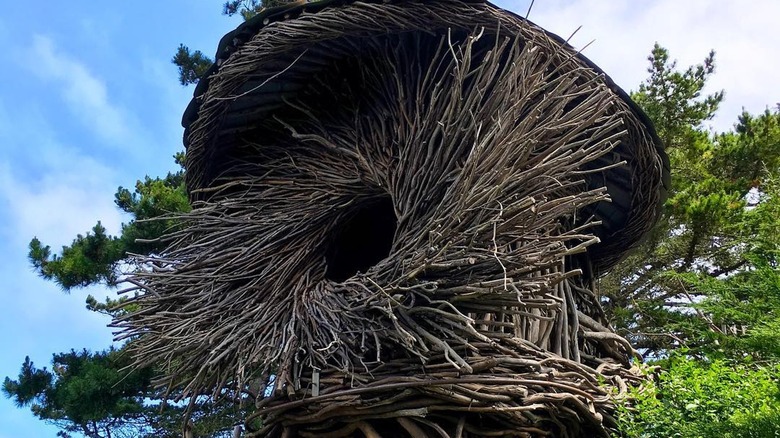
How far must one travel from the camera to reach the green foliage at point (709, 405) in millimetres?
1580

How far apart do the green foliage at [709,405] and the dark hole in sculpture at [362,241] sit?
1.23 m

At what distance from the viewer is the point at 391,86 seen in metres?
2.70

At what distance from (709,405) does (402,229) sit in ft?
3.08

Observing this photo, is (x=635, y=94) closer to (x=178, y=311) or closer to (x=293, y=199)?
(x=293, y=199)

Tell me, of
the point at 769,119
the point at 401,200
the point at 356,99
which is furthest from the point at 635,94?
the point at 401,200

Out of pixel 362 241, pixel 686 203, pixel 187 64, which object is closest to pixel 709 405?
pixel 362 241

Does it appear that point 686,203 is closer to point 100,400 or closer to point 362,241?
point 362,241

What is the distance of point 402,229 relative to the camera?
2227 mm

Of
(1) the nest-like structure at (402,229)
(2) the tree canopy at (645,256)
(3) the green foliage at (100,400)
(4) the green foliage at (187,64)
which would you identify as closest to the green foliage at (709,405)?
(1) the nest-like structure at (402,229)

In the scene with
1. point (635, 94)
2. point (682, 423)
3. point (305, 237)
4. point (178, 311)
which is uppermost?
point (635, 94)

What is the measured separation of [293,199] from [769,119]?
5078 mm

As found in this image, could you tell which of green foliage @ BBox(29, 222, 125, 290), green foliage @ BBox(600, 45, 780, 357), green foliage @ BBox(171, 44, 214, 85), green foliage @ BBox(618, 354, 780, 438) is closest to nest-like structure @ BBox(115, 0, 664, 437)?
green foliage @ BBox(618, 354, 780, 438)

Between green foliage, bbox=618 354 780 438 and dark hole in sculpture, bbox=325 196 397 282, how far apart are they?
48.4 inches

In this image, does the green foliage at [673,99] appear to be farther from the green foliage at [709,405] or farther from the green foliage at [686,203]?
the green foliage at [709,405]
